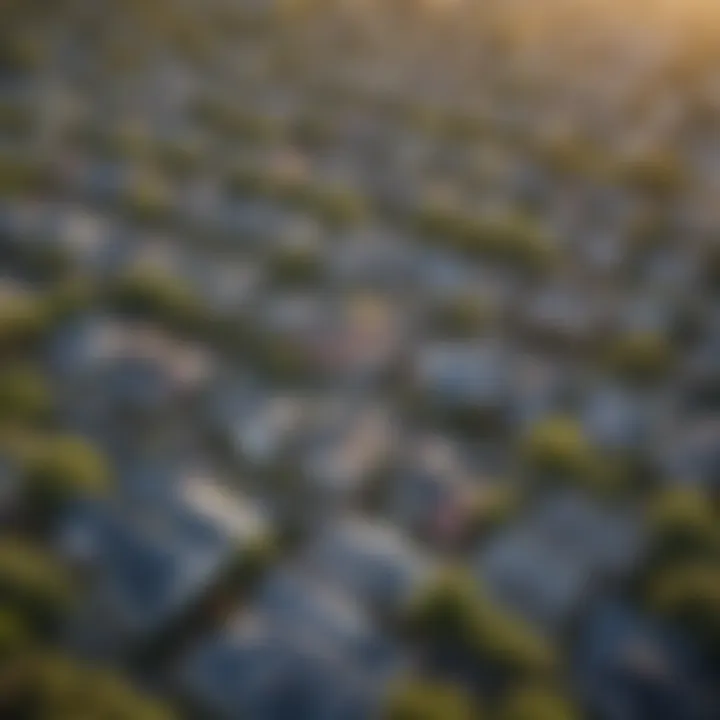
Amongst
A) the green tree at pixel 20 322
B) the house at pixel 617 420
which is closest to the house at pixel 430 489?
the house at pixel 617 420

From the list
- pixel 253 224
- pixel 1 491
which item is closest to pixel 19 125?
pixel 253 224

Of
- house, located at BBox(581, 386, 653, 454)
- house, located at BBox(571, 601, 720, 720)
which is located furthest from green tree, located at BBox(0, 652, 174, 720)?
house, located at BBox(581, 386, 653, 454)

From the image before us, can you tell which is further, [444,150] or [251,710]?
[444,150]

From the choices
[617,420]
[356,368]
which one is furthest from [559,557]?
[356,368]

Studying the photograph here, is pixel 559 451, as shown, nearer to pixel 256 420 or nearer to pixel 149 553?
pixel 256 420

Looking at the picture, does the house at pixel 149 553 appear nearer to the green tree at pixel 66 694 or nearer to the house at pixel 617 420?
the green tree at pixel 66 694

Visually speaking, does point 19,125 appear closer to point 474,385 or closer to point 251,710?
point 474,385

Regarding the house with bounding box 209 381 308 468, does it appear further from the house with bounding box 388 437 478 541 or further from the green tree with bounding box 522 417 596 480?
the green tree with bounding box 522 417 596 480
